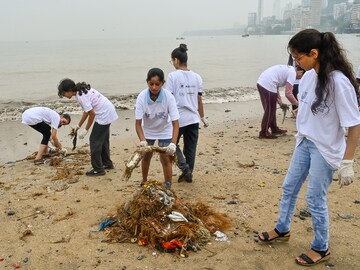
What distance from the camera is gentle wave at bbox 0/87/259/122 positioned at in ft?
40.0

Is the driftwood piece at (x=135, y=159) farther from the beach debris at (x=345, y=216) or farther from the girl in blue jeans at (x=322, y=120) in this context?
the beach debris at (x=345, y=216)

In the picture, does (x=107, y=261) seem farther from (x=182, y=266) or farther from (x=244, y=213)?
(x=244, y=213)

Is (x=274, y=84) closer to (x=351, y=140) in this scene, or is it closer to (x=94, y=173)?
(x=94, y=173)

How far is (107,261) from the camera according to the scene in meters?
3.12

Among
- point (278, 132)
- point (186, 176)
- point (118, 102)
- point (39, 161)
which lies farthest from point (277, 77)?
point (118, 102)

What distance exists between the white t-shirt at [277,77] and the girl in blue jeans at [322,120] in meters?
4.23

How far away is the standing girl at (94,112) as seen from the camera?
5.12 metres

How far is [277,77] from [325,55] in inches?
178

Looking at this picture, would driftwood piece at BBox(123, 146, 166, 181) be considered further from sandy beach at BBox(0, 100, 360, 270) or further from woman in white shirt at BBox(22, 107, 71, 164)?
woman in white shirt at BBox(22, 107, 71, 164)

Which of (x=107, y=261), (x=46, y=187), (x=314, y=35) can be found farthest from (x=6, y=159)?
(x=314, y=35)

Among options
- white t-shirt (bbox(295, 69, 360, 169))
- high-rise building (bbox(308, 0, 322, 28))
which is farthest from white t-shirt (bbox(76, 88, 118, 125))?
high-rise building (bbox(308, 0, 322, 28))

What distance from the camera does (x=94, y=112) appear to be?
5277 millimetres

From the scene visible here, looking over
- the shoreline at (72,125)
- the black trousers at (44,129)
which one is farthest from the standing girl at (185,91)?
the shoreline at (72,125)

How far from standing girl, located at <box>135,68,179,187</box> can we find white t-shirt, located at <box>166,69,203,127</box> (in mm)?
494
